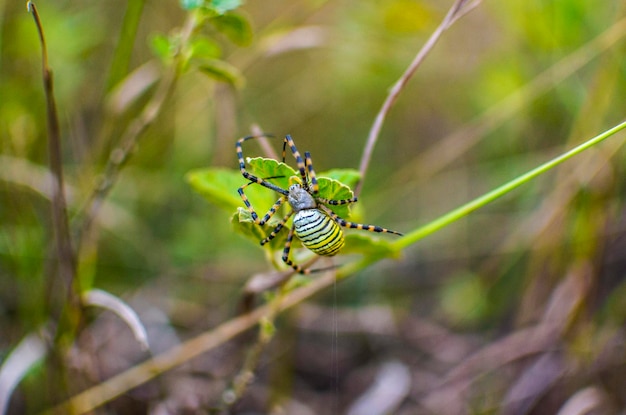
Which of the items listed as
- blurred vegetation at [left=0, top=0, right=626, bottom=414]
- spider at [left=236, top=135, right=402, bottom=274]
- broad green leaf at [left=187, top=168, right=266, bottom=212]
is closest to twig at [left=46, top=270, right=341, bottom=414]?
blurred vegetation at [left=0, top=0, right=626, bottom=414]

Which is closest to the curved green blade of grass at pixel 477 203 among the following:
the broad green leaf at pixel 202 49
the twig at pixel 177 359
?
the twig at pixel 177 359

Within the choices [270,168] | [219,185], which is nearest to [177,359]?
[219,185]

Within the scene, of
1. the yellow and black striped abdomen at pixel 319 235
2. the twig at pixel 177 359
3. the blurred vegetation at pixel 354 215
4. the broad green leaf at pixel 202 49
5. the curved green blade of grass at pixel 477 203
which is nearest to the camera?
the curved green blade of grass at pixel 477 203

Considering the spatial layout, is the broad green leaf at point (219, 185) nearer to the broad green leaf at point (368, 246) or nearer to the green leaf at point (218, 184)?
the green leaf at point (218, 184)

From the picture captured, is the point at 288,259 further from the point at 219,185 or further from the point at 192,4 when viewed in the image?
the point at 192,4

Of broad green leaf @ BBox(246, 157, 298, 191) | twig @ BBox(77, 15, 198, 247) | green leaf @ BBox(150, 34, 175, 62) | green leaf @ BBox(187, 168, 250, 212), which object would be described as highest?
green leaf @ BBox(150, 34, 175, 62)

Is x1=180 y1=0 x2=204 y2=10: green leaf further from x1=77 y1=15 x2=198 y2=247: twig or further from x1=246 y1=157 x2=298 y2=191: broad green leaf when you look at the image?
x1=246 y1=157 x2=298 y2=191: broad green leaf
